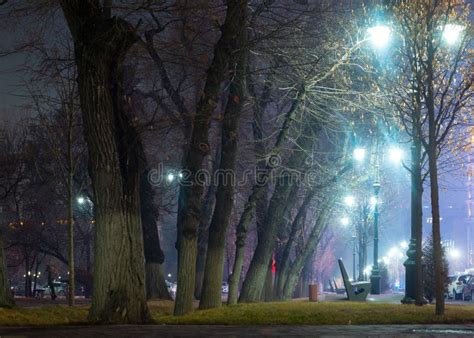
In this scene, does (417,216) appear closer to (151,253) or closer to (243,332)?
(243,332)

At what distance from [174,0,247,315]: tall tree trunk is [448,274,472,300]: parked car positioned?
25487mm

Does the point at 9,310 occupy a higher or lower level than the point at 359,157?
lower

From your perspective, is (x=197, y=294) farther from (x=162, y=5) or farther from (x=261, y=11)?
(x=162, y=5)

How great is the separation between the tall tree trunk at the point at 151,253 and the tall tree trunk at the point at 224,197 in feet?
33.4

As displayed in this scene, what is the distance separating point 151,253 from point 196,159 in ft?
41.2

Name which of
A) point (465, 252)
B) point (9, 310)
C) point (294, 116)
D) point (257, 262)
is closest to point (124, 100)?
point (9, 310)

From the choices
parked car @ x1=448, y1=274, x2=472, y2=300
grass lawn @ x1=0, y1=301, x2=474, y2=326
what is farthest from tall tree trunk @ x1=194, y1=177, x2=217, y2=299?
parked car @ x1=448, y1=274, x2=472, y2=300

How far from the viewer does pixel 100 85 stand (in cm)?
1506

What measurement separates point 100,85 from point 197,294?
2075 centimetres

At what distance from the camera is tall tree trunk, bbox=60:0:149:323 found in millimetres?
14859

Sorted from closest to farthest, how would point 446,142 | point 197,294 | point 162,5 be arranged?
point 162,5, point 446,142, point 197,294

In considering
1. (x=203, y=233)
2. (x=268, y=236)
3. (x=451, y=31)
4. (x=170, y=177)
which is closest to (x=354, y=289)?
(x=268, y=236)

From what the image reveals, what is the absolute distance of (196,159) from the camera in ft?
63.4

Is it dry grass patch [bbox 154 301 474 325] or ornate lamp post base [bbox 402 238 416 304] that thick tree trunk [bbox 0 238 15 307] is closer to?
dry grass patch [bbox 154 301 474 325]
